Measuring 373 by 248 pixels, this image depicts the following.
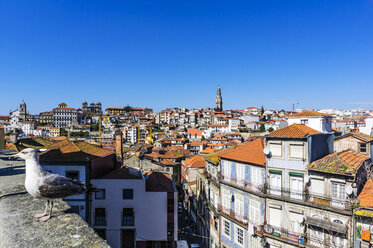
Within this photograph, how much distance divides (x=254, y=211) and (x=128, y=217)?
32.5 feet

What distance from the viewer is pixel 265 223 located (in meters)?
16.2

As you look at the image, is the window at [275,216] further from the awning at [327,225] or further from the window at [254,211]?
the awning at [327,225]

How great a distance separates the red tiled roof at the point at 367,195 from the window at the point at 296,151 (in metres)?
3.88

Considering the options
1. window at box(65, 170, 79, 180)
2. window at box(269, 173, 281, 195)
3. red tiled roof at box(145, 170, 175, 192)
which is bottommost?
red tiled roof at box(145, 170, 175, 192)

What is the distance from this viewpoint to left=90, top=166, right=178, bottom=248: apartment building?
1717 centimetres

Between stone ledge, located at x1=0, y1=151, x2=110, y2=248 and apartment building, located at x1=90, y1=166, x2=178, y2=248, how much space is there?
13.1m

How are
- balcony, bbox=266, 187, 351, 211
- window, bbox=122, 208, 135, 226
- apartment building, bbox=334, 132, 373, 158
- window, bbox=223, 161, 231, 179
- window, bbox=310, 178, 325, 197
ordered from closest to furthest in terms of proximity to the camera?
balcony, bbox=266, 187, 351, 211, window, bbox=310, 178, 325, 197, apartment building, bbox=334, 132, 373, 158, window, bbox=122, 208, 135, 226, window, bbox=223, 161, 231, 179

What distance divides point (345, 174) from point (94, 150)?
18552mm

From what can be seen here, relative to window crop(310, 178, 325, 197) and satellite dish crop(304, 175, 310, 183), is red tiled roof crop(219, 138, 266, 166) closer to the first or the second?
satellite dish crop(304, 175, 310, 183)

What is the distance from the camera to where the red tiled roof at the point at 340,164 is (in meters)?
13.3

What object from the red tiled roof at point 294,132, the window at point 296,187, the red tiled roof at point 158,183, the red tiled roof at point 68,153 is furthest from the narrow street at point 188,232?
the red tiled roof at point 294,132

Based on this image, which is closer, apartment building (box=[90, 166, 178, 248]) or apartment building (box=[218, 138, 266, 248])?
apartment building (box=[218, 138, 266, 248])

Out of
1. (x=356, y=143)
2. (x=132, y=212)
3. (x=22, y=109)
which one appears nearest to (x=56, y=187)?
(x=132, y=212)

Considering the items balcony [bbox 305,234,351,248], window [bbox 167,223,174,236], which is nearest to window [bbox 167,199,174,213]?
window [bbox 167,223,174,236]
